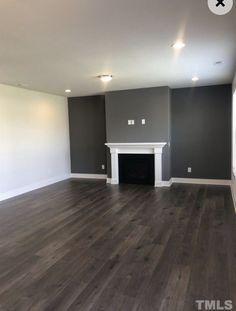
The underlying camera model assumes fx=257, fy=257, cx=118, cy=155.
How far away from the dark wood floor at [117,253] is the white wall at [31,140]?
800 mm

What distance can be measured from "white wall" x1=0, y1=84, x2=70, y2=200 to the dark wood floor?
80cm

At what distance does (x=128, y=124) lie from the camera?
6.66m

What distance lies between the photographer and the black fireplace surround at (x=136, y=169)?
21.6 ft

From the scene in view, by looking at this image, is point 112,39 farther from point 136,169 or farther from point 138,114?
point 136,169

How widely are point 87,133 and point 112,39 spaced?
4847 millimetres

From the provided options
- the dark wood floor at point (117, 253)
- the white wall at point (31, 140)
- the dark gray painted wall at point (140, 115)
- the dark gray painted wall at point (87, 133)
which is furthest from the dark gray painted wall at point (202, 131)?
the white wall at point (31, 140)

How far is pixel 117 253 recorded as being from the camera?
3.02 metres

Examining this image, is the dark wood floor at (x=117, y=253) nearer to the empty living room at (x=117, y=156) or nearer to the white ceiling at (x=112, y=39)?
the empty living room at (x=117, y=156)

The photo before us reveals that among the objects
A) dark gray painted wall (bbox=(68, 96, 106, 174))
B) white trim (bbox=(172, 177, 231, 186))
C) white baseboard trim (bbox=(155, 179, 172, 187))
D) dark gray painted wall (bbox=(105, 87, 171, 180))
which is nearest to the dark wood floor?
white baseboard trim (bbox=(155, 179, 172, 187))

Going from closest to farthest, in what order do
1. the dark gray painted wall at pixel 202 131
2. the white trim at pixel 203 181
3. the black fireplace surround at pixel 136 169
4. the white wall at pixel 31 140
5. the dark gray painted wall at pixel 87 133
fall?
the white wall at pixel 31 140 → the dark gray painted wall at pixel 202 131 → the white trim at pixel 203 181 → the black fireplace surround at pixel 136 169 → the dark gray painted wall at pixel 87 133

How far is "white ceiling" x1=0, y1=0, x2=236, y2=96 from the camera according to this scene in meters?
2.20

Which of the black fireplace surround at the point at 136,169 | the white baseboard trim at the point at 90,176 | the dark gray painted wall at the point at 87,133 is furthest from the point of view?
the white baseboard trim at the point at 90,176

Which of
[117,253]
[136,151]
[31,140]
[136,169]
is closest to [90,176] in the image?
[136,169]

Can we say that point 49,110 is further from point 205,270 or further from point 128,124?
point 205,270
